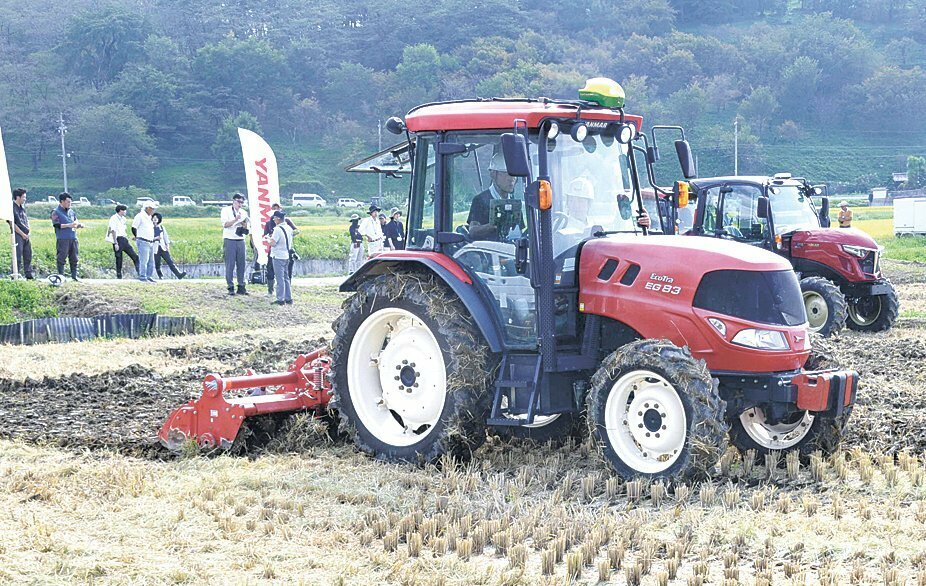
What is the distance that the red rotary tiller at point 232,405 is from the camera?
7.84 meters

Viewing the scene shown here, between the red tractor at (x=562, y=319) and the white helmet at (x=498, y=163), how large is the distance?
0.4 inches

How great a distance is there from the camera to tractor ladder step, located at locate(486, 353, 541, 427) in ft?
23.1

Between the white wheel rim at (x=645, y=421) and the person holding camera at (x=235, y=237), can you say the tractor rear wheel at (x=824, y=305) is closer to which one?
the white wheel rim at (x=645, y=421)

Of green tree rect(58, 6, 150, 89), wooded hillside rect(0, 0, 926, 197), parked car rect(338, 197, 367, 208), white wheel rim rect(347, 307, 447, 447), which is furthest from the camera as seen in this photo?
green tree rect(58, 6, 150, 89)

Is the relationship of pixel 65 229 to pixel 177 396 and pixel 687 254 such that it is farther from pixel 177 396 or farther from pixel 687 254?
pixel 687 254

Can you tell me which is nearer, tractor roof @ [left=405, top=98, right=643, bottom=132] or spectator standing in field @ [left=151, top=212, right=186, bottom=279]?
tractor roof @ [left=405, top=98, right=643, bottom=132]

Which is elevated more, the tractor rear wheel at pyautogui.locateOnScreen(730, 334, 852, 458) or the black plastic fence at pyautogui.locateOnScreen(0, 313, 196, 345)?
the tractor rear wheel at pyautogui.locateOnScreen(730, 334, 852, 458)

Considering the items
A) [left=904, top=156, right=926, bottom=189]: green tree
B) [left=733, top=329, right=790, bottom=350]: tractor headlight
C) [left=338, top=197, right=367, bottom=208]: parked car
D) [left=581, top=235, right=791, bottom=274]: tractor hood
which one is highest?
[left=904, top=156, right=926, bottom=189]: green tree

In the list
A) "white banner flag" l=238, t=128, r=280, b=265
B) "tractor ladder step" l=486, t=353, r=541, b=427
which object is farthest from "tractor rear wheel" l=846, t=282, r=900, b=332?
"white banner flag" l=238, t=128, r=280, b=265

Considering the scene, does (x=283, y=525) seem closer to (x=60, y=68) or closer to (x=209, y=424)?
(x=209, y=424)

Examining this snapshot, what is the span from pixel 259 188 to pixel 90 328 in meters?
5.71

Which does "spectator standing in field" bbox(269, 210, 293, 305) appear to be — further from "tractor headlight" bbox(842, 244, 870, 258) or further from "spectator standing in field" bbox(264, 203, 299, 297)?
"tractor headlight" bbox(842, 244, 870, 258)

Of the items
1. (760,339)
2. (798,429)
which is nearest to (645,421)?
(760,339)

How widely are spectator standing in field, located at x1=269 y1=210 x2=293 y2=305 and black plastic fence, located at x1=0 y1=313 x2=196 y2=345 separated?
296 centimetres
